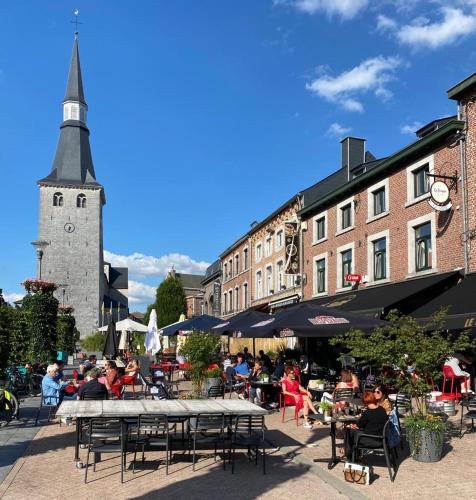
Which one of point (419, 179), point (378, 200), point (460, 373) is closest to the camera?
point (460, 373)

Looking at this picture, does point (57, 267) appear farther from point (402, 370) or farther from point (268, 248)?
point (402, 370)

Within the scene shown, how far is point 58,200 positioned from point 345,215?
60220 mm

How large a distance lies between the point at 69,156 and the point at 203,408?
7457cm

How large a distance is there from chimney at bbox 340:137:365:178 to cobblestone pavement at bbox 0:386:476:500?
20.8 metres

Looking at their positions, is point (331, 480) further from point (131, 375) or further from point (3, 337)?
point (131, 375)

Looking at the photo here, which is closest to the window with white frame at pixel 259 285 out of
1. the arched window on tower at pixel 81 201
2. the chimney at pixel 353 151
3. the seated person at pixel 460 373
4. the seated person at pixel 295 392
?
the chimney at pixel 353 151

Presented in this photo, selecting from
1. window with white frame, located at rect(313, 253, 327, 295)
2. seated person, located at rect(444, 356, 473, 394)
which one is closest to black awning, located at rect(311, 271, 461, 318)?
seated person, located at rect(444, 356, 473, 394)

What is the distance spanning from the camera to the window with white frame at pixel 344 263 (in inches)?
865

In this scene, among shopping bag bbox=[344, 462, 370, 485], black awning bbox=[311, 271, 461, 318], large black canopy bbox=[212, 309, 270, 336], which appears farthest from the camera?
black awning bbox=[311, 271, 461, 318]

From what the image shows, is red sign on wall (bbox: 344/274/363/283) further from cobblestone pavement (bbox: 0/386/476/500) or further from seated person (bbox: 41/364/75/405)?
seated person (bbox: 41/364/75/405)

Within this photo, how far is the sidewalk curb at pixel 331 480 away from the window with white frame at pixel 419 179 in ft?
36.5

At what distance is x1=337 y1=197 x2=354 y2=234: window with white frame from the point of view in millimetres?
22272

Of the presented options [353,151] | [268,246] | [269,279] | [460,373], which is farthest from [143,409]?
[268,246]

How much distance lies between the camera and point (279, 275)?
3036 cm
